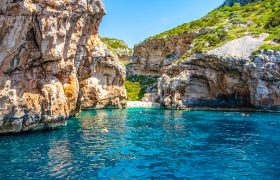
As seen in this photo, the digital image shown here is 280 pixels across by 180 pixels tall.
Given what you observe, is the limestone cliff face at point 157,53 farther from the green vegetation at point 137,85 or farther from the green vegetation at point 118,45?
the green vegetation at point 118,45

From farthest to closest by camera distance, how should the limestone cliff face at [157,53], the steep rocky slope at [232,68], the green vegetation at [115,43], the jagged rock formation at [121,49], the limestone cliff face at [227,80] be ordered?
the green vegetation at [115,43], the jagged rock formation at [121,49], the limestone cliff face at [157,53], the steep rocky slope at [232,68], the limestone cliff face at [227,80]

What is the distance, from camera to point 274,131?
38844 mm

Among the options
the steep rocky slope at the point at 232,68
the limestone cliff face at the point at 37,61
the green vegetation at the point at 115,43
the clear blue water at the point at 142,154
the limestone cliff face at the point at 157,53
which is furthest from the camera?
the green vegetation at the point at 115,43

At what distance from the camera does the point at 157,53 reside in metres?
124

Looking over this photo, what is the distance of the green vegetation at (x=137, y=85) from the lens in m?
107

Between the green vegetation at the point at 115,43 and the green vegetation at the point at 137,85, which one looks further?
the green vegetation at the point at 115,43

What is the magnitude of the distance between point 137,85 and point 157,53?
57.5ft

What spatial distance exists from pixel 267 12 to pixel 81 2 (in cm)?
7210

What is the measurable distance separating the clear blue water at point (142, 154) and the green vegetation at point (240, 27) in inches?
1818

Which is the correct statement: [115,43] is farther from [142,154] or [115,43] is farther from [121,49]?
[142,154]

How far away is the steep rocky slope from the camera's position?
68562 mm

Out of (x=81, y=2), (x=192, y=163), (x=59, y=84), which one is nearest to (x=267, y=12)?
(x=81, y=2)

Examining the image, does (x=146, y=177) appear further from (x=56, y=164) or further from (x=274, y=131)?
(x=274, y=131)

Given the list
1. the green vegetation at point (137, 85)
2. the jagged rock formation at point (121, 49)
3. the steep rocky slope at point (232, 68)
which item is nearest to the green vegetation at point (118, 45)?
the jagged rock formation at point (121, 49)
